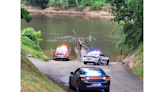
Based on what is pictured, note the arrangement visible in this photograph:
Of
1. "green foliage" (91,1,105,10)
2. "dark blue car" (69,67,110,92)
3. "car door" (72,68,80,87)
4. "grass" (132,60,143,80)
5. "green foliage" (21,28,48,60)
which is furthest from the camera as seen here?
"green foliage" (91,1,105,10)

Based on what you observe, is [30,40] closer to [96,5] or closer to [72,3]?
[96,5]

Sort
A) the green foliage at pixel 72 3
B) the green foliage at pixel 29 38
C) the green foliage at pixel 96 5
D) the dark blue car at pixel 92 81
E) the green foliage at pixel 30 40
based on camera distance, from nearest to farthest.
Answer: the dark blue car at pixel 92 81, the green foliage at pixel 30 40, the green foliage at pixel 29 38, the green foliage at pixel 96 5, the green foliage at pixel 72 3

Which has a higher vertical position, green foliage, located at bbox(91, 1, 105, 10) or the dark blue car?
green foliage, located at bbox(91, 1, 105, 10)

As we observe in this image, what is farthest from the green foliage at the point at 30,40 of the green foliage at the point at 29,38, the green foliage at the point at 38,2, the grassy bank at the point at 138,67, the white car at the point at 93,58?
the green foliage at the point at 38,2

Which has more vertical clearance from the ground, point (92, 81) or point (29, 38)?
point (92, 81)

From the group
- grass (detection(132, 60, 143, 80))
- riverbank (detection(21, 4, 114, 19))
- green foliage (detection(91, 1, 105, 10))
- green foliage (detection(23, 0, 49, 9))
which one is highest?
green foliage (detection(23, 0, 49, 9))

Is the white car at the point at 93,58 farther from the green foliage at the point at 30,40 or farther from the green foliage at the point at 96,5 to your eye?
the green foliage at the point at 96,5

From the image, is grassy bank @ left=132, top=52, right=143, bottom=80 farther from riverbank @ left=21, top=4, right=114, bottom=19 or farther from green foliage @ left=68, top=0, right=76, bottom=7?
green foliage @ left=68, top=0, right=76, bottom=7

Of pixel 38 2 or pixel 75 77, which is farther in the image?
pixel 38 2

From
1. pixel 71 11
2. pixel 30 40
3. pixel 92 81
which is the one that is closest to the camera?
pixel 92 81

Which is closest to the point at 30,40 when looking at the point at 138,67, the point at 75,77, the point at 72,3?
the point at 138,67

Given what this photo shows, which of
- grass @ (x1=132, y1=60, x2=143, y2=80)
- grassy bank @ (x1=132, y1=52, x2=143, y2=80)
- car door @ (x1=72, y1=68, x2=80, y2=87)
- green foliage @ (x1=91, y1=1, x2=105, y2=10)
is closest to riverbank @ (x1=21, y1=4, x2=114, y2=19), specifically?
green foliage @ (x1=91, y1=1, x2=105, y2=10)

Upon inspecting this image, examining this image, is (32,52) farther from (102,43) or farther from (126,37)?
(102,43)

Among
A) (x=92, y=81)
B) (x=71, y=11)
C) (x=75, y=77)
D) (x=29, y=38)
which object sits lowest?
(x=29, y=38)
